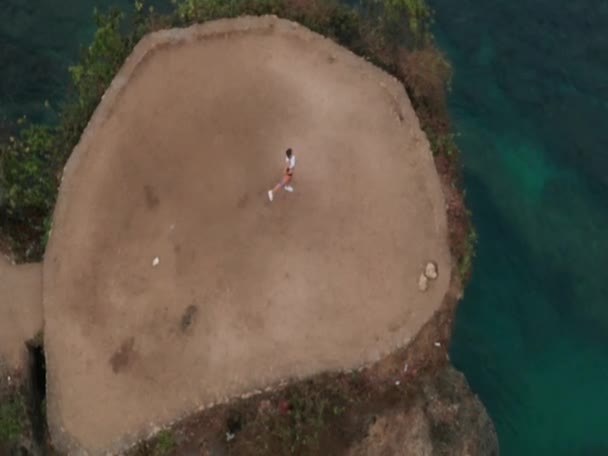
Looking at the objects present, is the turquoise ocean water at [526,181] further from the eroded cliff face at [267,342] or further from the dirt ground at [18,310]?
the dirt ground at [18,310]

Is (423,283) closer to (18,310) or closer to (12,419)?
(18,310)

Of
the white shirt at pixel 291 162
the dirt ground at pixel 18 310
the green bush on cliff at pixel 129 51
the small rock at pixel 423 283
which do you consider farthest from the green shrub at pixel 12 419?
the small rock at pixel 423 283

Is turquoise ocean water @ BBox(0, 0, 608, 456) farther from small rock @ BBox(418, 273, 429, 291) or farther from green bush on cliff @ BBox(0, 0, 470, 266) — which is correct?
small rock @ BBox(418, 273, 429, 291)

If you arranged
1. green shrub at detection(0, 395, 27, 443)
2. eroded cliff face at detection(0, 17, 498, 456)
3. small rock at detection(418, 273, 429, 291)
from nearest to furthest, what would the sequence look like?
1. green shrub at detection(0, 395, 27, 443)
2. eroded cliff face at detection(0, 17, 498, 456)
3. small rock at detection(418, 273, 429, 291)

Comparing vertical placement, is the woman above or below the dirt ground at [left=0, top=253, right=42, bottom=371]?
above

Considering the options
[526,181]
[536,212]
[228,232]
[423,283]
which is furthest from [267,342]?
[526,181]

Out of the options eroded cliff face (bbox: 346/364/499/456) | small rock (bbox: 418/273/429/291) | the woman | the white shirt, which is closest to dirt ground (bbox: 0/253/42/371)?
the woman
